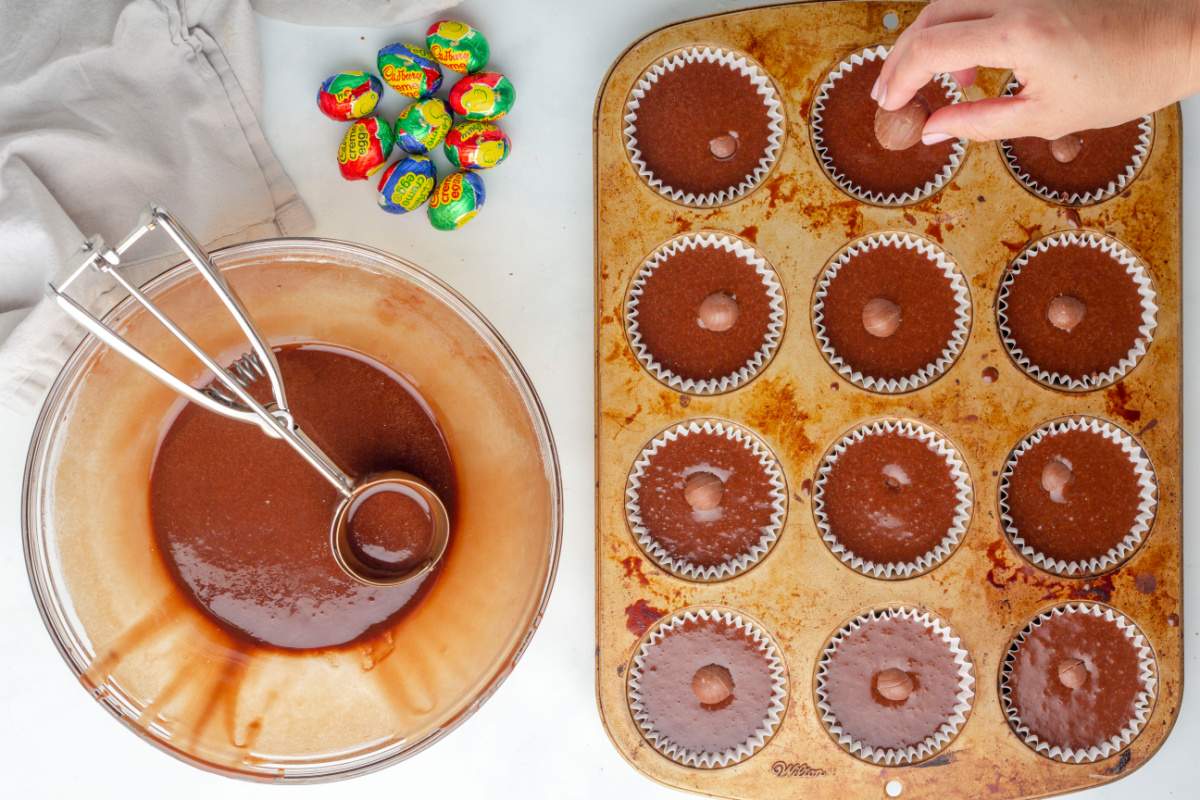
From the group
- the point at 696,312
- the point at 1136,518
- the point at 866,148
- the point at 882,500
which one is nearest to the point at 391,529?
the point at 696,312

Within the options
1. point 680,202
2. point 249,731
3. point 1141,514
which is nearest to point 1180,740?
point 1141,514

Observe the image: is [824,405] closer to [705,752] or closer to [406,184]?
[705,752]

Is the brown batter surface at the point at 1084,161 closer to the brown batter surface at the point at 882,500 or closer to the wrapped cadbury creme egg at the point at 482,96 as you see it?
the brown batter surface at the point at 882,500

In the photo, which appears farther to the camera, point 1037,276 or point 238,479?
point 1037,276

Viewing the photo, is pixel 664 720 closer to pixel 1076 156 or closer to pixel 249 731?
pixel 249 731

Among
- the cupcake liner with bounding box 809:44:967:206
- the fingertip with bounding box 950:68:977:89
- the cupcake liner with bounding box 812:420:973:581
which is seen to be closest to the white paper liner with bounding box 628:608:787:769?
the cupcake liner with bounding box 812:420:973:581
